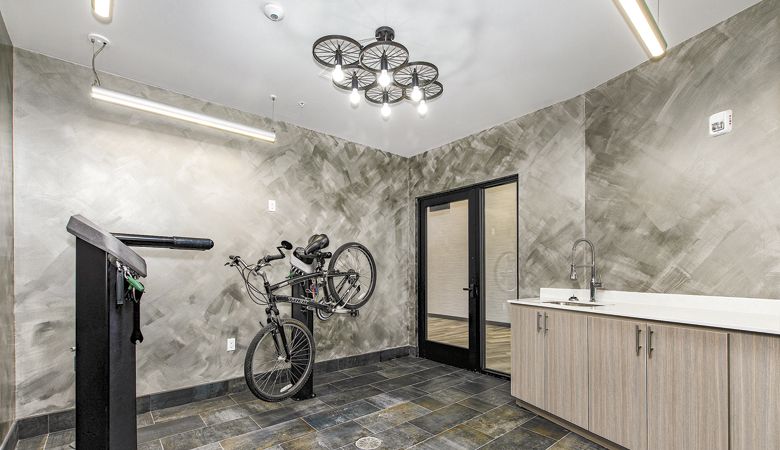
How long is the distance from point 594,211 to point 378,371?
298cm

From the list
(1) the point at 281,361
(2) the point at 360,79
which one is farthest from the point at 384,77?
(1) the point at 281,361

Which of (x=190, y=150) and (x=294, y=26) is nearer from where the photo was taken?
(x=294, y=26)

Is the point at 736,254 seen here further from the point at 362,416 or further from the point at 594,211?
the point at 362,416

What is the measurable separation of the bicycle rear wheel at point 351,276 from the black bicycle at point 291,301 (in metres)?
0.01

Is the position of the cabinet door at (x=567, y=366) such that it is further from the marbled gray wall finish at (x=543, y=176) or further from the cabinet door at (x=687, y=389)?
the marbled gray wall finish at (x=543, y=176)

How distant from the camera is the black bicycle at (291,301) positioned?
10.8 feet

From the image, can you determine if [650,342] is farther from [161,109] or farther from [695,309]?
[161,109]

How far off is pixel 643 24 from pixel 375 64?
60.9 inches

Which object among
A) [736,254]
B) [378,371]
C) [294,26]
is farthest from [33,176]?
[736,254]

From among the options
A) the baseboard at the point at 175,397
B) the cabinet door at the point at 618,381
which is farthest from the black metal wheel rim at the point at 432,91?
the baseboard at the point at 175,397

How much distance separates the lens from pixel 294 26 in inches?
98.3

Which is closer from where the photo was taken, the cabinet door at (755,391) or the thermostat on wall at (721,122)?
the cabinet door at (755,391)

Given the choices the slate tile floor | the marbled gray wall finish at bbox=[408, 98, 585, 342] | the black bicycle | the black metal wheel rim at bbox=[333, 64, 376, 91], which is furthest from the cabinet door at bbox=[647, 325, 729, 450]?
the black bicycle

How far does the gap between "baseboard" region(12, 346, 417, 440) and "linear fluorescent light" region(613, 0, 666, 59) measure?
161 inches
